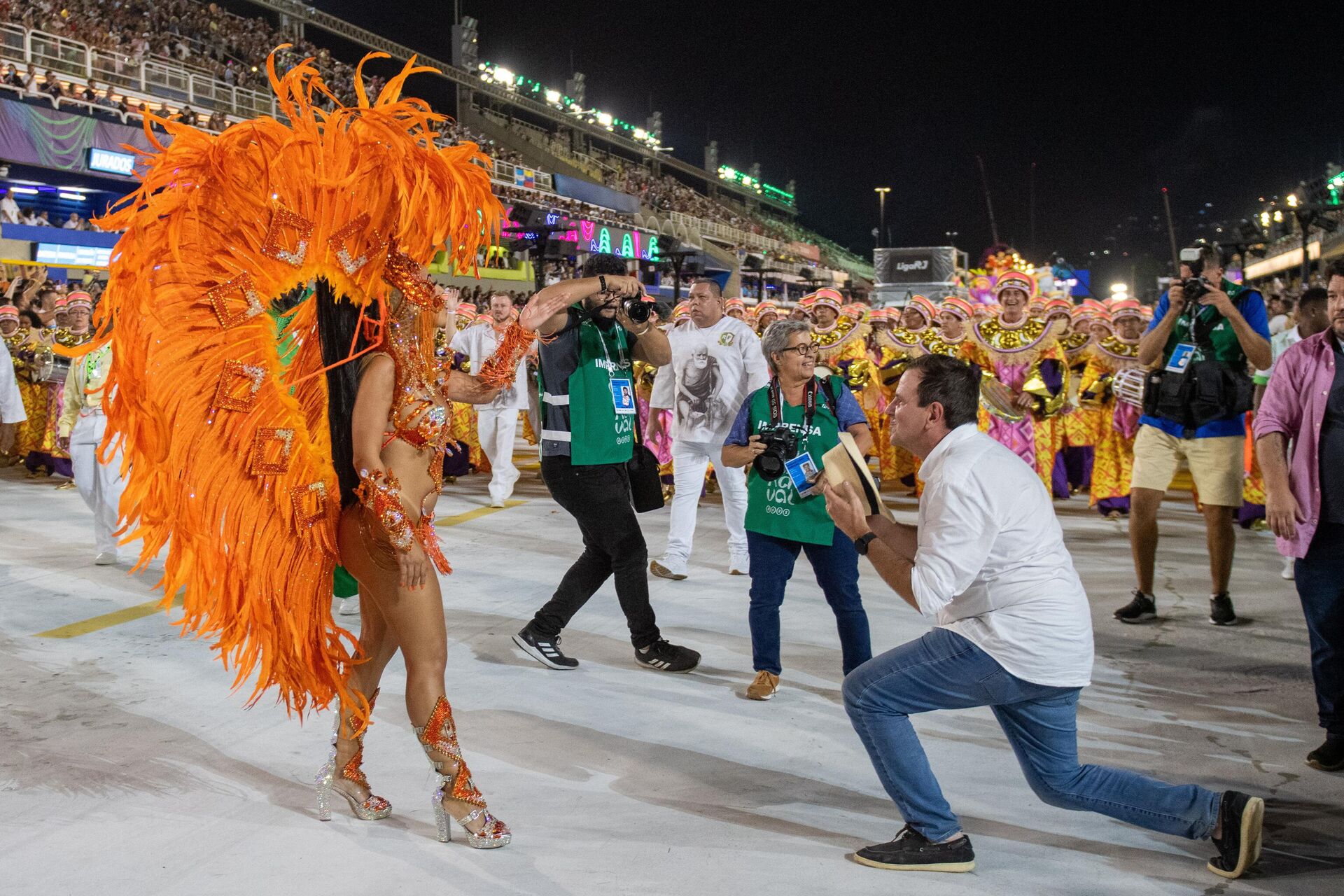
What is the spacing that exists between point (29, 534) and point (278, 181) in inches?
247

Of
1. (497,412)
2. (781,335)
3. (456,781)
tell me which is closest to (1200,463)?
(781,335)

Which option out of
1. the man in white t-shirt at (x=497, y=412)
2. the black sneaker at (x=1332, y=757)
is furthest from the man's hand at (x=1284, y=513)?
the man in white t-shirt at (x=497, y=412)

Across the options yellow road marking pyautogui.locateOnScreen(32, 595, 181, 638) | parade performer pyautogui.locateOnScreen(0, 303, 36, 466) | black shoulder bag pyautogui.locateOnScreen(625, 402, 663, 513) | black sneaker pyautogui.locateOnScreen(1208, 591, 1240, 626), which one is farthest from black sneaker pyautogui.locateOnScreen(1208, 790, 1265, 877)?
parade performer pyautogui.locateOnScreen(0, 303, 36, 466)

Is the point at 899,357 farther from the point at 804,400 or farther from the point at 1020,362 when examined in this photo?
the point at 804,400

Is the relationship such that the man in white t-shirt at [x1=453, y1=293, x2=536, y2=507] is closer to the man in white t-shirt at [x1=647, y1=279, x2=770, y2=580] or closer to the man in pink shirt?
the man in white t-shirt at [x1=647, y1=279, x2=770, y2=580]

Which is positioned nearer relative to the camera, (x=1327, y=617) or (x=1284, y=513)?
(x=1327, y=617)

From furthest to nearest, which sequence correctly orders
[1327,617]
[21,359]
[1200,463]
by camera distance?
[21,359], [1200,463], [1327,617]

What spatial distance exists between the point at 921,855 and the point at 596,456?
2.45m

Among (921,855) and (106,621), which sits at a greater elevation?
(106,621)

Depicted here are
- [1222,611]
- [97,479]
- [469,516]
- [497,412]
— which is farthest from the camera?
[497,412]

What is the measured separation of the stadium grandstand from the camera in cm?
1803

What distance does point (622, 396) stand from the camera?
503 centimetres

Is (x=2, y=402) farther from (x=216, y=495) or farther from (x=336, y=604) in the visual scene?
(x=216, y=495)

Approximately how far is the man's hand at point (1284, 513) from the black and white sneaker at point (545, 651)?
2.93 meters
